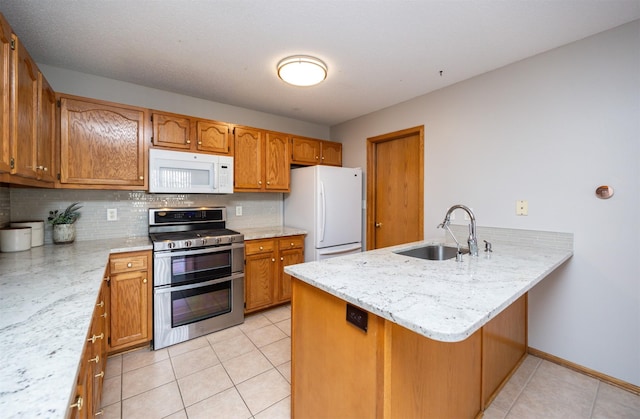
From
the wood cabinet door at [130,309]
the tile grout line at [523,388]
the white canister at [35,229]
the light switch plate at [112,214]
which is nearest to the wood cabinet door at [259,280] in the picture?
the wood cabinet door at [130,309]

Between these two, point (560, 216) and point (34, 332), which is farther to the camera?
point (560, 216)

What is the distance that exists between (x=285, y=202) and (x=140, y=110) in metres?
1.85

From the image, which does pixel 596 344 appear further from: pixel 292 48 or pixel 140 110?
pixel 140 110

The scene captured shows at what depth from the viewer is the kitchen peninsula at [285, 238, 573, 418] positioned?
3.24ft

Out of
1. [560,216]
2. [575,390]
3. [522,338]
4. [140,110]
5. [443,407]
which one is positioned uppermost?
[140,110]

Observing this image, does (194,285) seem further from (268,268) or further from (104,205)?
(104,205)

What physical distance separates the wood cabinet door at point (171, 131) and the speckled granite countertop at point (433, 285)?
76.5 inches

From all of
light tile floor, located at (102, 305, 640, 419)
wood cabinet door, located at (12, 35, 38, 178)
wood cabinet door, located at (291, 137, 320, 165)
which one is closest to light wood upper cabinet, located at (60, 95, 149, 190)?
wood cabinet door, located at (12, 35, 38, 178)

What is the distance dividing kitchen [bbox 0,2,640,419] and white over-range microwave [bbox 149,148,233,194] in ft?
1.25

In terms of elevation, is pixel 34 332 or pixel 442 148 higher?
pixel 442 148

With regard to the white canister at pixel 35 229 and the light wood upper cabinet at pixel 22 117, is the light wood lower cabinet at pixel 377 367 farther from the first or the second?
the white canister at pixel 35 229

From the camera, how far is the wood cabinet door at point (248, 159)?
9.73 ft

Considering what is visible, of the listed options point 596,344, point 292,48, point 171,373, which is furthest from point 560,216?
point 171,373

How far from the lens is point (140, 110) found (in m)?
2.42
